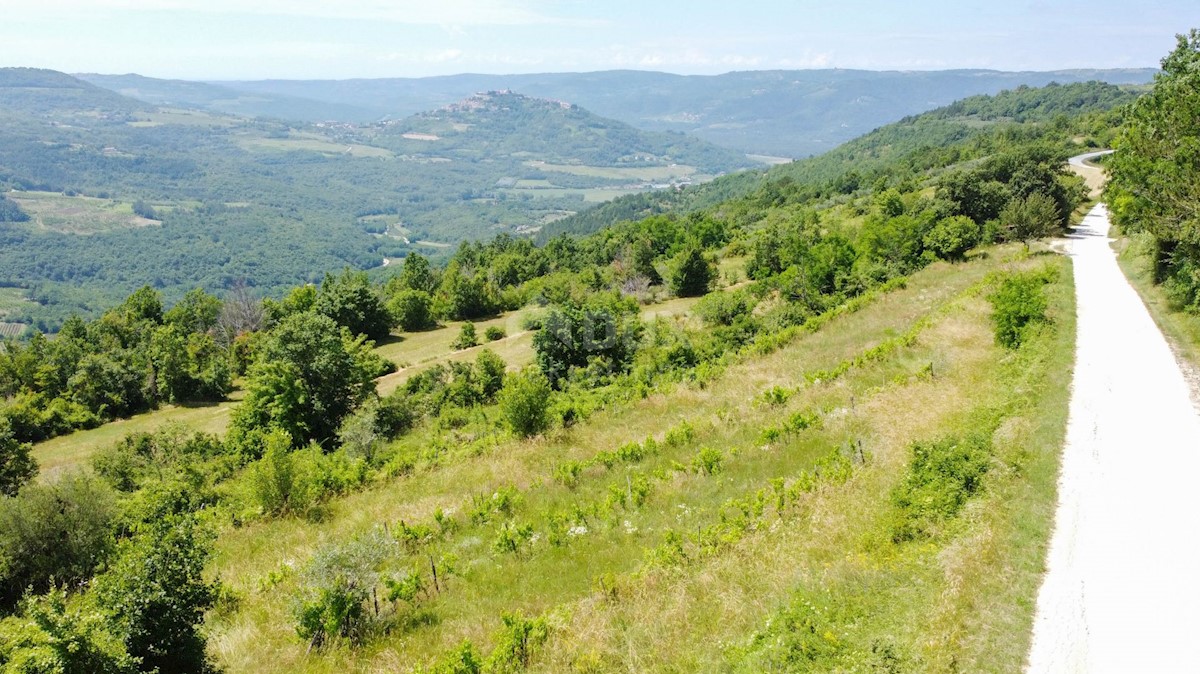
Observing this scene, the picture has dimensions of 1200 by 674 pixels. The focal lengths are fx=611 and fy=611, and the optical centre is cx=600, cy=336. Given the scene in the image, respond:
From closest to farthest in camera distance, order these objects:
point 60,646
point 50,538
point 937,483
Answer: point 60,646, point 937,483, point 50,538

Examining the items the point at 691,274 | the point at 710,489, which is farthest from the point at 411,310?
the point at 710,489

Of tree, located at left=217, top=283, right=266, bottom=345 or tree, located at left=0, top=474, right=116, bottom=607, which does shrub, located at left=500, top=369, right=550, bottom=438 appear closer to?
tree, located at left=0, top=474, right=116, bottom=607

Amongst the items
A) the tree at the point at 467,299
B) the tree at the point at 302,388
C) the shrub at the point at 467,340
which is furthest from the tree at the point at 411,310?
the tree at the point at 302,388

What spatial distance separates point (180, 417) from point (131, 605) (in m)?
46.3

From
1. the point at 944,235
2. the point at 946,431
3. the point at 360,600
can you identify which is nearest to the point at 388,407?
the point at 360,600

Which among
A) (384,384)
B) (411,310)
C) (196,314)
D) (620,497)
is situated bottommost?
(196,314)

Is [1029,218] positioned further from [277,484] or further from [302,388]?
[277,484]

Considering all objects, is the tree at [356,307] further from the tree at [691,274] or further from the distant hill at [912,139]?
the distant hill at [912,139]

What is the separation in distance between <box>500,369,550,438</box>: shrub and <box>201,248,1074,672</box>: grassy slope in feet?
2.62

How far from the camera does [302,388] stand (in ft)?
98.7

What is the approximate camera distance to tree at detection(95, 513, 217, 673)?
788 centimetres

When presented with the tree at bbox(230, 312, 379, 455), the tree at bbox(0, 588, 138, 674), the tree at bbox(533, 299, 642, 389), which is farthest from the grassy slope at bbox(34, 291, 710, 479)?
the tree at bbox(0, 588, 138, 674)

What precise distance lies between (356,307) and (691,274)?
108 ft

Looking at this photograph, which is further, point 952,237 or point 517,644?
point 952,237
